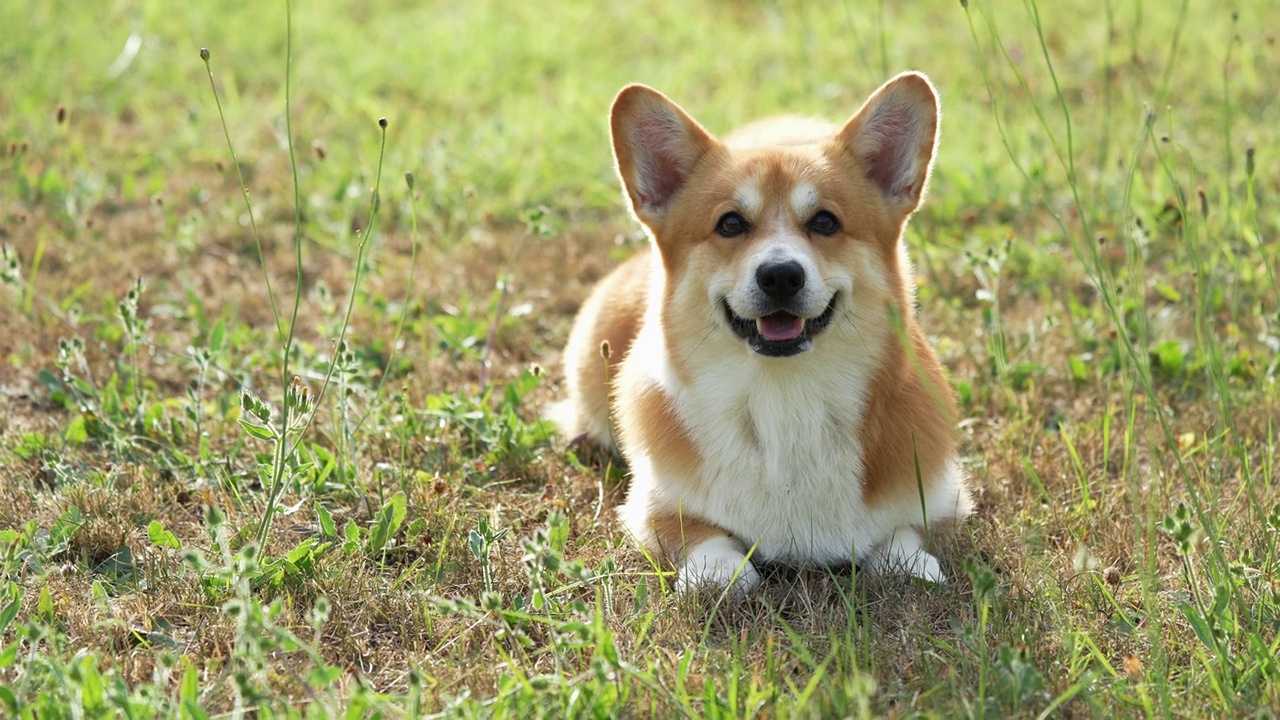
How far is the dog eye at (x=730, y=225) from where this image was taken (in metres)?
3.13

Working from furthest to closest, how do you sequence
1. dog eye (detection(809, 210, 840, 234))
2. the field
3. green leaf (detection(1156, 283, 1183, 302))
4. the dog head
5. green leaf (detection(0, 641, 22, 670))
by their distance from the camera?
green leaf (detection(1156, 283, 1183, 302)), dog eye (detection(809, 210, 840, 234)), the dog head, the field, green leaf (detection(0, 641, 22, 670))

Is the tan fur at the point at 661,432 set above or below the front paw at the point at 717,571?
above

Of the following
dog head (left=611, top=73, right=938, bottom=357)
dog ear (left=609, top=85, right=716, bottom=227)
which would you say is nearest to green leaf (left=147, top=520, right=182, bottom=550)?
dog head (left=611, top=73, right=938, bottom=357)

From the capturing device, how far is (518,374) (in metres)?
4.29

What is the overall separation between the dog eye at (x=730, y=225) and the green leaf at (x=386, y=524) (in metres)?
1.01

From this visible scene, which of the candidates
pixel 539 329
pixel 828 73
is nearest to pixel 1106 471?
pixel 539 329

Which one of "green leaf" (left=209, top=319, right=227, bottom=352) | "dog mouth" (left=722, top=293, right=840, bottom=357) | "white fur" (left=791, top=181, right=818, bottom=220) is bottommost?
"green leaf" (left=209, top=319, right=227, bottom=352)

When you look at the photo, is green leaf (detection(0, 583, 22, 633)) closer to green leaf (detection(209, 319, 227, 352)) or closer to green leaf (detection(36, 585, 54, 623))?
green leaf (detection(36, 585, 54, 623))

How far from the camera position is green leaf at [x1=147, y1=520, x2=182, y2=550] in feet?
9.93

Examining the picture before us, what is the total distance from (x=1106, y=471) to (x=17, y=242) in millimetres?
4026

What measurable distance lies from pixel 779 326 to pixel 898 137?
0.62 m

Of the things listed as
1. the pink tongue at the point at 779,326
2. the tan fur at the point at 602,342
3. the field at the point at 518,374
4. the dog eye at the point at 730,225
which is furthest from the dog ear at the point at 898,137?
the tan fur at the point at 602,342

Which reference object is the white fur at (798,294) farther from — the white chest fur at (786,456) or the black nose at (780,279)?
the white chest fur at (786,456)

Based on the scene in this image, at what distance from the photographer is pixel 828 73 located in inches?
270
